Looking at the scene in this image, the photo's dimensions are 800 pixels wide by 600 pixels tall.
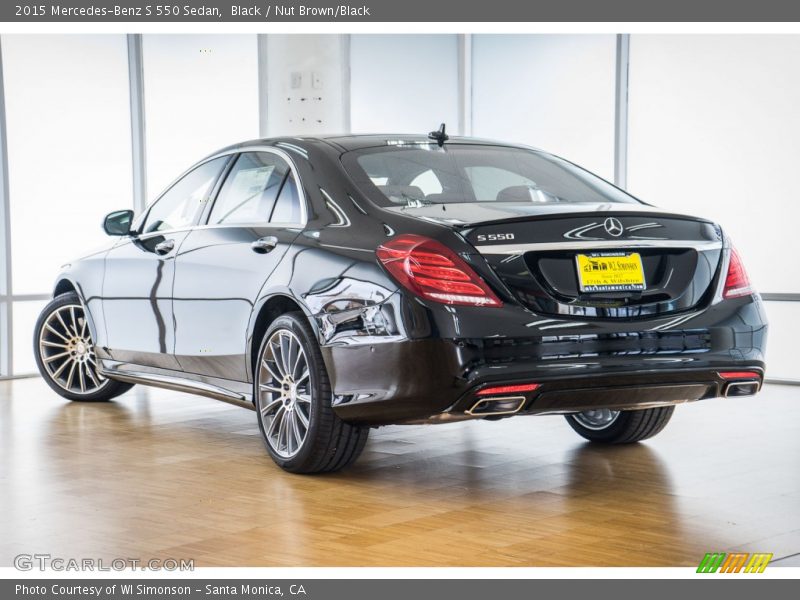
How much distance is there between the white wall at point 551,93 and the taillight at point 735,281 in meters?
5.79

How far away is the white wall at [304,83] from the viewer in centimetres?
980

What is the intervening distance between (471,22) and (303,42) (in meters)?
1.97

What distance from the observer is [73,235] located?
1084 centimetres

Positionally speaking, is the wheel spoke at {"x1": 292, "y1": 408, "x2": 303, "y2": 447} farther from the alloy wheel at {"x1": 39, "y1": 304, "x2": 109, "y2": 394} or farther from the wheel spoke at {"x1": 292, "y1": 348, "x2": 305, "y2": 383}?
the alloy wheel at {"x1": 39, "y1": 304, "x2": 109, "y2": 394}

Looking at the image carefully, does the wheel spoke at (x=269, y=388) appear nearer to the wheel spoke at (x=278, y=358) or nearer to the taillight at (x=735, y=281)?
the wheel spoke at (x=278, y=358)

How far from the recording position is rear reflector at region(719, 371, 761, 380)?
188 inches

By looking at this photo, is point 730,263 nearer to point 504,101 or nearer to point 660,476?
point 660,476

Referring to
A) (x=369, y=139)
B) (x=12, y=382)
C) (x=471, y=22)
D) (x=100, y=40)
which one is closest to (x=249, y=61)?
(x=100, y=40)

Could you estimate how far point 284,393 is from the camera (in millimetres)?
5352

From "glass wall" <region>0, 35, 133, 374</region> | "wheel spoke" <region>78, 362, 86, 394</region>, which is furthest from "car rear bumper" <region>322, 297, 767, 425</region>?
"glass wall" <region>0, 35, 133, 374</region>

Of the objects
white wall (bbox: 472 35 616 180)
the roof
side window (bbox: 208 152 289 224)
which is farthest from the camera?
white wall (bbox: 472 35 616 180)

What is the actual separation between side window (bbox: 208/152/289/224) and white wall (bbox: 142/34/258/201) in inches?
219

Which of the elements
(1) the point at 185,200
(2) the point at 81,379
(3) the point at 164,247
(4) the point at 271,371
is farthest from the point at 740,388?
(2) the point at 81,379

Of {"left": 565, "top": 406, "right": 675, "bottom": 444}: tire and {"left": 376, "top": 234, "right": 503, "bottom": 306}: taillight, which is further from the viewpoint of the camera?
{"left": 565, "top": 406, "right": 675, "bottom": 444}: tire
